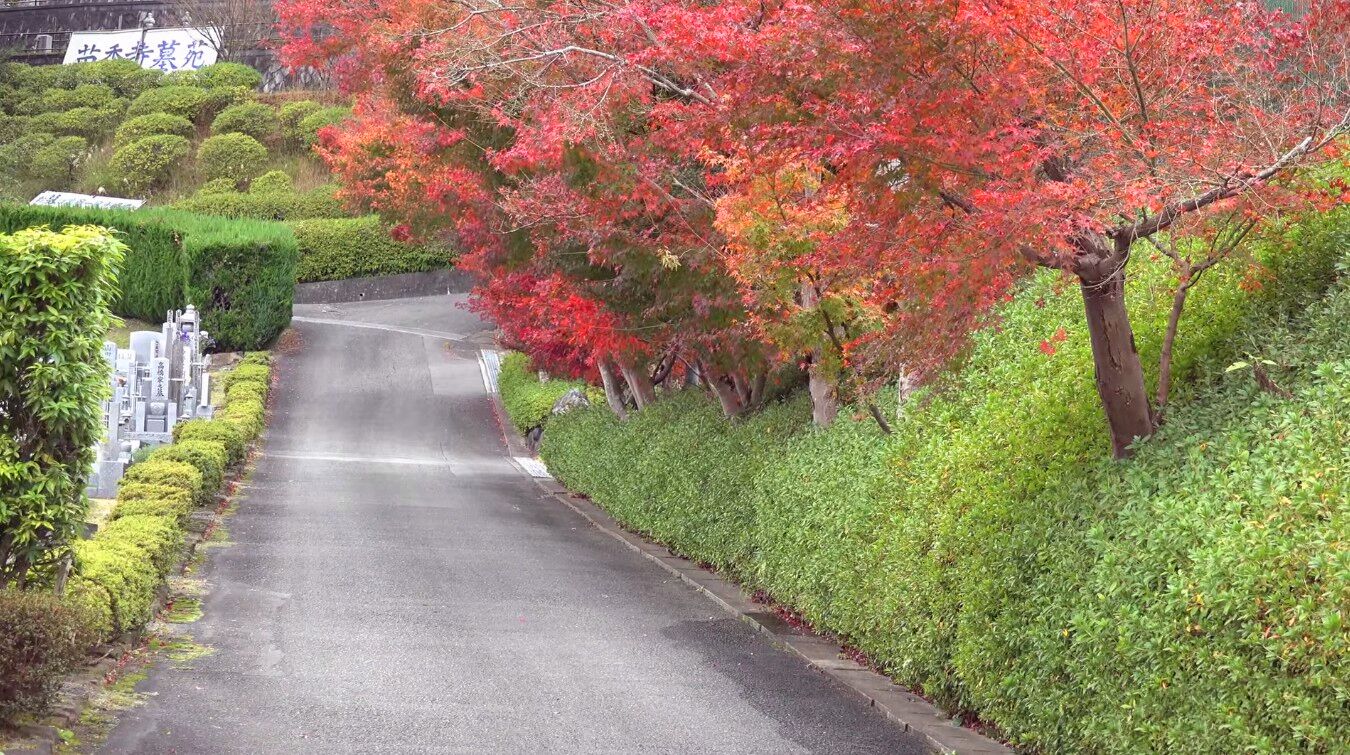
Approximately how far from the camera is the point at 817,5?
308 inches

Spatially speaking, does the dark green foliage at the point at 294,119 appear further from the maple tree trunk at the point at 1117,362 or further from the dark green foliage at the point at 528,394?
the maple tree trunk at the point at 1117,362

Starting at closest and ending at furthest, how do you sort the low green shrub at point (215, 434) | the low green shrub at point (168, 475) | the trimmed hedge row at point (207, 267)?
1. the low green shrub at point (168, 475)
2. the low green shrub at point (215, 434)
3. the trimmed hedge row at point (207, 267)

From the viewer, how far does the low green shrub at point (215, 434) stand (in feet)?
72.5

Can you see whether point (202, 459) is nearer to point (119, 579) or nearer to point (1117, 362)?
point (119, 579)

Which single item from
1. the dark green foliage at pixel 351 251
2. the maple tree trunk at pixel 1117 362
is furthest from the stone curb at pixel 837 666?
the dark green foliage at pixel 351 251

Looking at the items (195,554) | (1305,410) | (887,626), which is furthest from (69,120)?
(1305,410)

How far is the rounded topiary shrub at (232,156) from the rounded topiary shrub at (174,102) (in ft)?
11.1

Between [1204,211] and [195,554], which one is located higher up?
[1204,211]

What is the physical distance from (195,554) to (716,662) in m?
6.74

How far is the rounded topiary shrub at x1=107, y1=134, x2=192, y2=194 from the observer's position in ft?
163

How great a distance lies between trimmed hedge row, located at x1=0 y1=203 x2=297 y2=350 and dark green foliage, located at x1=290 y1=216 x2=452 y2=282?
6677 millimetres

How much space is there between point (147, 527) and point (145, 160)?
133 ft

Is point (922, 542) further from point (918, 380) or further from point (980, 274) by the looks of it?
point (980, 274)

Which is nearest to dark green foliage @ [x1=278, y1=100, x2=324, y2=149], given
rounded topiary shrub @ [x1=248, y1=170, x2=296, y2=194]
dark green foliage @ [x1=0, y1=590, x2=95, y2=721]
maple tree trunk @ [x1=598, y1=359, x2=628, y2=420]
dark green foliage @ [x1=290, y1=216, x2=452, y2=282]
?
rounded topiary shrub @ [x1=248, y1=170, x2=296, y2=194]
